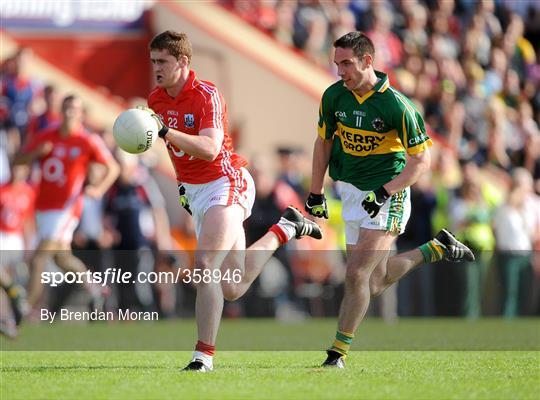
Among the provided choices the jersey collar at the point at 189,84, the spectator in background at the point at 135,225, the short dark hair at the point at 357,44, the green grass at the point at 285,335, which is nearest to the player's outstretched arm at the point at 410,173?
the short dark hair at the point at 357,44

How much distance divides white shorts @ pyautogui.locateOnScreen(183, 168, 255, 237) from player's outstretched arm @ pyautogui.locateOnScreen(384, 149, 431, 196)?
1103mm

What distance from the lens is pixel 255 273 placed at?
1059cm

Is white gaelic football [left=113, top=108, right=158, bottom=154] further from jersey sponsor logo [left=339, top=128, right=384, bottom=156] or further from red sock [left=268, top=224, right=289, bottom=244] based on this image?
red sock [left=268, top=224, right=289, bottom=244]

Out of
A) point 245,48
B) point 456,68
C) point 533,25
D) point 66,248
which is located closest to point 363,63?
point 66,248

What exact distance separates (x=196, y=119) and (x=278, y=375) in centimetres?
203

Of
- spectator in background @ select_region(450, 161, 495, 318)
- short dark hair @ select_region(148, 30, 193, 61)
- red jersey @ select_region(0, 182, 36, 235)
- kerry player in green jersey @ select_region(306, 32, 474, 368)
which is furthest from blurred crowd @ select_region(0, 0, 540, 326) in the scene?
short dark hair @ select_region(148, 30, 193, 61)

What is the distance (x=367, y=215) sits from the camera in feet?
34.1

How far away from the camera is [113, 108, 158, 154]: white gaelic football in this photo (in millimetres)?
9180

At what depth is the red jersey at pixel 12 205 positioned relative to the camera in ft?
54.9

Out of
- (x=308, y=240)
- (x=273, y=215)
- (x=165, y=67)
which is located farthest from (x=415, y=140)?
(x=308, y=240)

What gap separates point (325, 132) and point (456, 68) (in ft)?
47.8

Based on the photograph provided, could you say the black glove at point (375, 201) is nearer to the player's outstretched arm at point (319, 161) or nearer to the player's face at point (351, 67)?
the player's outstretched arm at point (319, 161)

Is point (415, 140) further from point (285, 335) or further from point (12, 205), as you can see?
point (12, 205)

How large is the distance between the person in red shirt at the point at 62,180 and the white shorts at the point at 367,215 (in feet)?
16.4
